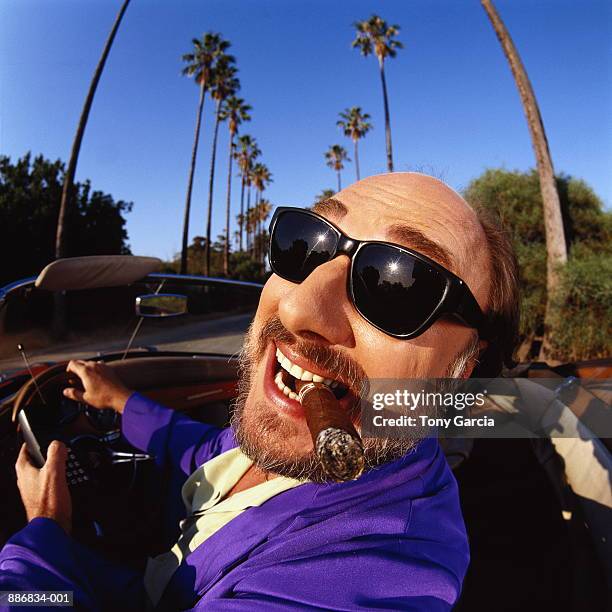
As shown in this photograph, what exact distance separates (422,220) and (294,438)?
2.62 ft

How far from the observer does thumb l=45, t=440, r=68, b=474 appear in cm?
159

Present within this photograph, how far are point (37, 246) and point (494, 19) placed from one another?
18.0 meters

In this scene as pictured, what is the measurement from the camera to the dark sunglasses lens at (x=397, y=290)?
1.30 meters

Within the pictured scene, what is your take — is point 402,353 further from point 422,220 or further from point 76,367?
point 76,367

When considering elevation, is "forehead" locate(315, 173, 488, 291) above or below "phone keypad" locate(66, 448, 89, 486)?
above

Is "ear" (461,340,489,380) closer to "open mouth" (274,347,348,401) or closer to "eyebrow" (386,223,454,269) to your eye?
"eyebrow" (386,223,454,269)

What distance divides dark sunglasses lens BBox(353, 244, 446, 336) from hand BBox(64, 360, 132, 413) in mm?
1614

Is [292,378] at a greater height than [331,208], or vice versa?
[331,208]

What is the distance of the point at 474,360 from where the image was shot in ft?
4.93

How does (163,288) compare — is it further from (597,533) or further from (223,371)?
(597,533)

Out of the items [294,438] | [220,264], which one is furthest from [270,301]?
[220,264]

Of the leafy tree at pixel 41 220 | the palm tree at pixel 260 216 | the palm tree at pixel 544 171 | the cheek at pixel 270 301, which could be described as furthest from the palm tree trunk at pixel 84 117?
the palm tree at pixel 260 216

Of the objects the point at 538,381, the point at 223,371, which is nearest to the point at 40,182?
the point at 223,371

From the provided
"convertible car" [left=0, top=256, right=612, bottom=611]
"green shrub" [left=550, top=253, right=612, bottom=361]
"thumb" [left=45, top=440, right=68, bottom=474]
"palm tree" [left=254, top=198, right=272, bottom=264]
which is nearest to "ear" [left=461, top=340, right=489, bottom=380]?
"convertible car" [left=0, top=256, right=612, bottom=611]
